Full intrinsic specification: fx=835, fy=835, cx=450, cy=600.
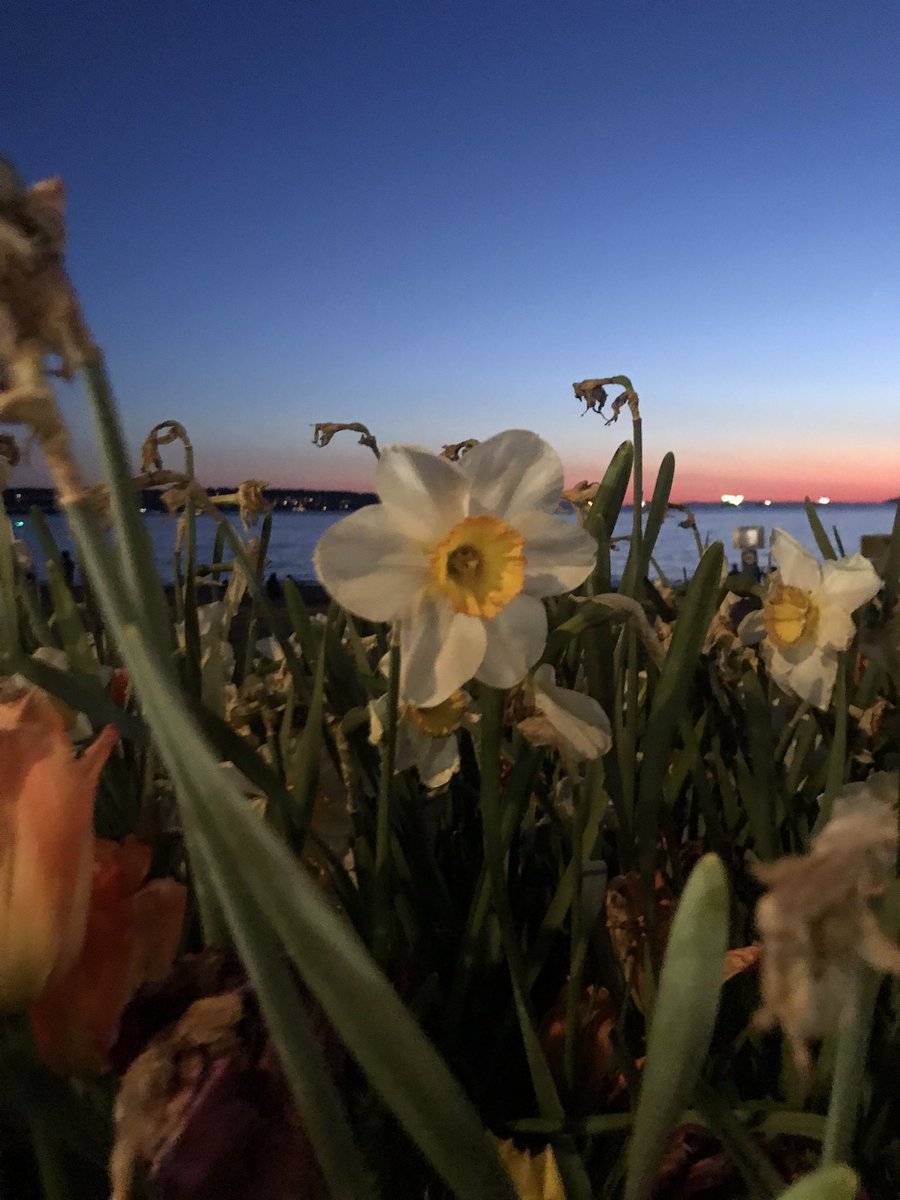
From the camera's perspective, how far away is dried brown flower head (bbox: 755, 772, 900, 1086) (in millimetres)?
162

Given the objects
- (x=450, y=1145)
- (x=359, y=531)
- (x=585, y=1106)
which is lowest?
(x=585, y=1106)

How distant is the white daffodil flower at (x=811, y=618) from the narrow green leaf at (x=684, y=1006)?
45 centimetres

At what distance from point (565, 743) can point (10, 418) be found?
0.88 feet

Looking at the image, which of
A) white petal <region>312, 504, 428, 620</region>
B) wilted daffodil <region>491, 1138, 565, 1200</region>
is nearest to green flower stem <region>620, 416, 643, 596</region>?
white petal <region>312, 504, 428, 620</region>

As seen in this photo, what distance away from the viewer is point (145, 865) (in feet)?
1.01

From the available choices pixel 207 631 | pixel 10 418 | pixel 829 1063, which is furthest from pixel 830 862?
pixel 207 631

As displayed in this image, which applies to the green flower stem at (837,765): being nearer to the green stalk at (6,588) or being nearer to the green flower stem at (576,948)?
the green flower stem at (576,948)

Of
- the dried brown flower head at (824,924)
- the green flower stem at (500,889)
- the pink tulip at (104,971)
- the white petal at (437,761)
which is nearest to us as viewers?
the dried brown flower head at (824,924)

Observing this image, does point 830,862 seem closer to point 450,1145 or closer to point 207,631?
point 450,1145

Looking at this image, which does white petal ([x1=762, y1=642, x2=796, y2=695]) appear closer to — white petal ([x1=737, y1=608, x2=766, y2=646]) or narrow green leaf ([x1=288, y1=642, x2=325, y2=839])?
white petal ([x1=737, y1=608, x2=766, y2=646])

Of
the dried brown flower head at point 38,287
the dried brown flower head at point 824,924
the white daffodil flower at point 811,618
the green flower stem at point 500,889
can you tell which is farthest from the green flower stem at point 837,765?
the dried brown flower head at point 38,287

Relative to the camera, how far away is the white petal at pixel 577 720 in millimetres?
378

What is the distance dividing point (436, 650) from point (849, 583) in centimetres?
45

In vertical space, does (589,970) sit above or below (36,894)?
below
